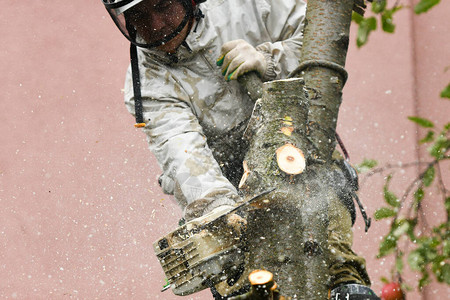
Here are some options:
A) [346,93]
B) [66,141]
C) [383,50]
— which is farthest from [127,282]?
[383,50]

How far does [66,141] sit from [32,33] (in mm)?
807

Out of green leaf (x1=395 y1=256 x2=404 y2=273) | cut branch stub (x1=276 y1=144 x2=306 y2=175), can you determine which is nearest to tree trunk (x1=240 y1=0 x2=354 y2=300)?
cut branch stub (x1=276 y1=144 x2=306 y2=175)

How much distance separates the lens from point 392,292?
5.83 ft

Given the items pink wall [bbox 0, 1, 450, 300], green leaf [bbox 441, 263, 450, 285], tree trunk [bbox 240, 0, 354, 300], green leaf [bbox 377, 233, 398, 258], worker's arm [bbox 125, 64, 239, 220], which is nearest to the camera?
green leaf [bbox 441, 263, 450, 285]

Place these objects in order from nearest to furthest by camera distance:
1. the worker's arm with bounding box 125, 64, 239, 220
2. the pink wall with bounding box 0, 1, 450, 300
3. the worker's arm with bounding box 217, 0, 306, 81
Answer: the worker's arm with bounding box 125, 64, 239, 220
the worker's arm with bounding box 217, 0, 306, 81
the pink wall with bounding box 0, 1, 450, 300

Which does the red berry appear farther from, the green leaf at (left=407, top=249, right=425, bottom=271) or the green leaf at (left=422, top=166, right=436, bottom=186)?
the green leaf at (left=422, top=166, right=436, bottom=186)

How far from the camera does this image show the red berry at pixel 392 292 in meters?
1.74

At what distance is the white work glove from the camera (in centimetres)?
220

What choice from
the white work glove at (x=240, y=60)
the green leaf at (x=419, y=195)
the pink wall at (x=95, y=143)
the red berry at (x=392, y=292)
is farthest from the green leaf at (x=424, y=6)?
the pink wall at (x=95, y=143)

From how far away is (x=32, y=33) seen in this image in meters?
4.17

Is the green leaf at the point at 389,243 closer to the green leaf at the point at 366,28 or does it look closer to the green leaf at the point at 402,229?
the green leaf at the point at 402,229

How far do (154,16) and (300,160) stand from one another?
96 centimetres

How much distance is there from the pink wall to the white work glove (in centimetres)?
191

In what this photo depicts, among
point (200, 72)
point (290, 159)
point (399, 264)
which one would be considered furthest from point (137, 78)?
point (399, 264)
